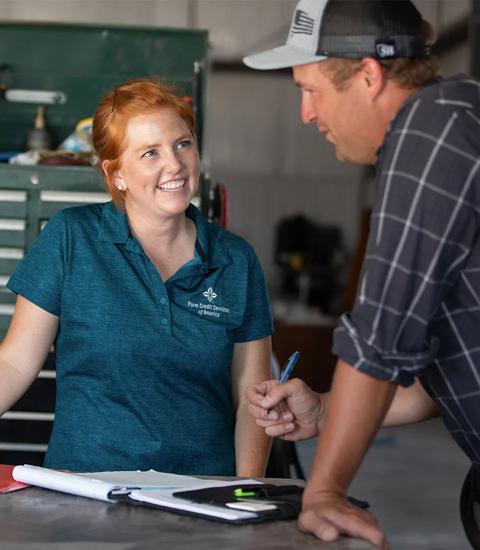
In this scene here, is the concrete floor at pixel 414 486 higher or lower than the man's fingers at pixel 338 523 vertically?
lower

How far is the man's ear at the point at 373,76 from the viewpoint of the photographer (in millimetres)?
1396

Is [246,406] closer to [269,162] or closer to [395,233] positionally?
[395,233]

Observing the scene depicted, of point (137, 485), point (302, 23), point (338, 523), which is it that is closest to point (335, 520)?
point (338, 523)

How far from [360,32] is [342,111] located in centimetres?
11

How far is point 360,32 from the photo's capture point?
1.40 m

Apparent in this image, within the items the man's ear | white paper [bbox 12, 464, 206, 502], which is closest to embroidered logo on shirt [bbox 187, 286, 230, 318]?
white paper [bbox 12, 464, 206, 502]

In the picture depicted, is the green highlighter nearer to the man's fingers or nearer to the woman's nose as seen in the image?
the man's fingers

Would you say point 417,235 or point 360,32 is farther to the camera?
point 360,32

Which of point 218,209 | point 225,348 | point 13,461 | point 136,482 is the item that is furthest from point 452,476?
point 136,482

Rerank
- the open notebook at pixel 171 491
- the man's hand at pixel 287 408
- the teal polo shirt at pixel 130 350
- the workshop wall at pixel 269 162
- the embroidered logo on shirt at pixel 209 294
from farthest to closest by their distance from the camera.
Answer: the workshop wall at pixel 269 162
the embroidered logo on shirt at pixel 209 294
the teal polo shirt at pixel 130 350
the man's hand at pixel 287 408
the open notebook at pixel 171 491

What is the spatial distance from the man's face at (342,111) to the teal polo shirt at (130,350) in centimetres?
70

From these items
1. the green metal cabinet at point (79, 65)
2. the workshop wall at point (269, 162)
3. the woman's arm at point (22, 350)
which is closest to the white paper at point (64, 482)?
the woman's arm at point (22, 350)

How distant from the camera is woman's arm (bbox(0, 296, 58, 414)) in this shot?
79.3 inches

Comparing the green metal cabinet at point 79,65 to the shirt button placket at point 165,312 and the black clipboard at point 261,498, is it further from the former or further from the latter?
the black clipboard at point 261,498
